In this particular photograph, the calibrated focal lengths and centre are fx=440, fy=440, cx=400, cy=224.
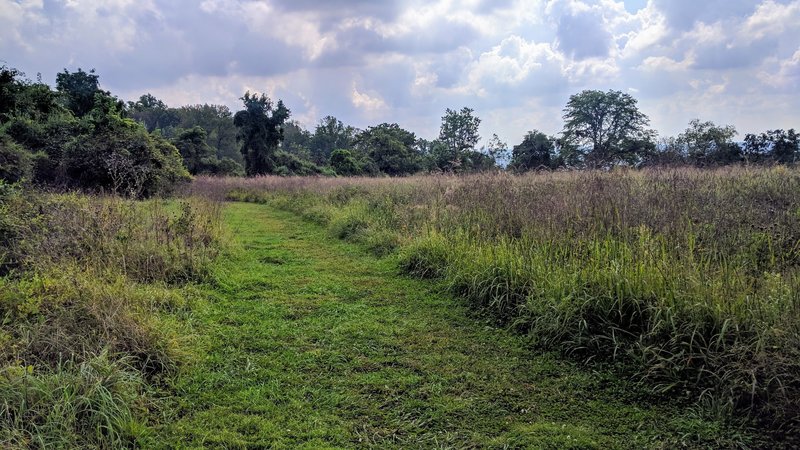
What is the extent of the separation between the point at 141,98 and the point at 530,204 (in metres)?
75.4

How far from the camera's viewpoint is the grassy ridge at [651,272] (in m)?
2.53

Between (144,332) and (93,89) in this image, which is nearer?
(144,332)

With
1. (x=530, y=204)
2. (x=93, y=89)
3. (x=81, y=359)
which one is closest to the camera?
(x=81, y=359)

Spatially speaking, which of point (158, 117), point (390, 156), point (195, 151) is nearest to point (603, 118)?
point (390, 156)

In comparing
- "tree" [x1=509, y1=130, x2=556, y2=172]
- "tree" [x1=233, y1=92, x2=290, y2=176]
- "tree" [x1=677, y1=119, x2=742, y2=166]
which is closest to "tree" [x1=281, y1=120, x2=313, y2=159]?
"tree" [x1=233, y1=92, x2=290, y2=176]

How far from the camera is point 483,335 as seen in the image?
3805mm

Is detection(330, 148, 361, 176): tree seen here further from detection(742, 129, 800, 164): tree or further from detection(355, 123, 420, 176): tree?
detection(742, 129, 800, 164): tree

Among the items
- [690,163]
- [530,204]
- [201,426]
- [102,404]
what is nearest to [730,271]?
[530,204]

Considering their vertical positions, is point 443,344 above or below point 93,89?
below

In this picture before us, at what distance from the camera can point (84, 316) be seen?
3.14 m

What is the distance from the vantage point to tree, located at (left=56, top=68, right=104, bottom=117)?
22.5m

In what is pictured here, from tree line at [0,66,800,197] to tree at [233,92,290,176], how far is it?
8 cm

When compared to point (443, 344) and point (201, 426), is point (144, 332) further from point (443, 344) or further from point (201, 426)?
point (443, 344)

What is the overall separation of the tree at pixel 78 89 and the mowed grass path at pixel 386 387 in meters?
23.6
